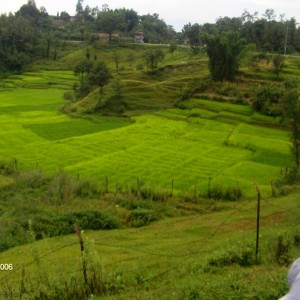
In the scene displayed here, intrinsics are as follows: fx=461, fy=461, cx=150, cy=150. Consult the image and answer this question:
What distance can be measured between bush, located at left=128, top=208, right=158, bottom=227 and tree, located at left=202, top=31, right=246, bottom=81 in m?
37.4

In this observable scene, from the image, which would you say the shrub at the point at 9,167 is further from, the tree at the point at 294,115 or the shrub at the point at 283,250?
the shrub at the point at 283,250

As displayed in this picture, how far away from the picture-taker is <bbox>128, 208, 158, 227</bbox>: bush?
21.3m

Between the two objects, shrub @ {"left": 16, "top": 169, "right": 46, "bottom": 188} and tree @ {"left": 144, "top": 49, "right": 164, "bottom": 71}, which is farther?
tree @ {"left": 144, "top": 49, "right": 164, "bottom": 71}

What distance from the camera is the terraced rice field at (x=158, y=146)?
29.2 m

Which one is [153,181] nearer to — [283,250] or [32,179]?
[32,179]

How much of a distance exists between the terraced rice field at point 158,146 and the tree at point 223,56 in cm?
850

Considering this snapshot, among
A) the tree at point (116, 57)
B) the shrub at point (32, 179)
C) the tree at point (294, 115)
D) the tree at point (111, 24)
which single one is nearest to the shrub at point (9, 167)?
the shrub at point (32, 179)

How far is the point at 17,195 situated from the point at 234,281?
17.4 meters

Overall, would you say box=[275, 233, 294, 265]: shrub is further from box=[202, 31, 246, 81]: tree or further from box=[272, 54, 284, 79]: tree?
box=[272, 54, 284, 79]: tree

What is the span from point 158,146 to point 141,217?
1461 centimetres

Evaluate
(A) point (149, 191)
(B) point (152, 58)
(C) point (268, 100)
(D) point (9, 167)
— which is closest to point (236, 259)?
(A) point (149, 191)

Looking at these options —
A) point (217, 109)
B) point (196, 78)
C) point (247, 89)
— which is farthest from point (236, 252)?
point (196, 78)

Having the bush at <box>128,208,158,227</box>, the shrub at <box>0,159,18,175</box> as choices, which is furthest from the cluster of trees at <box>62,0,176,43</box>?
the bush at <box>128,208,158,227</box>

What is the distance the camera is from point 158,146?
35812 mm
